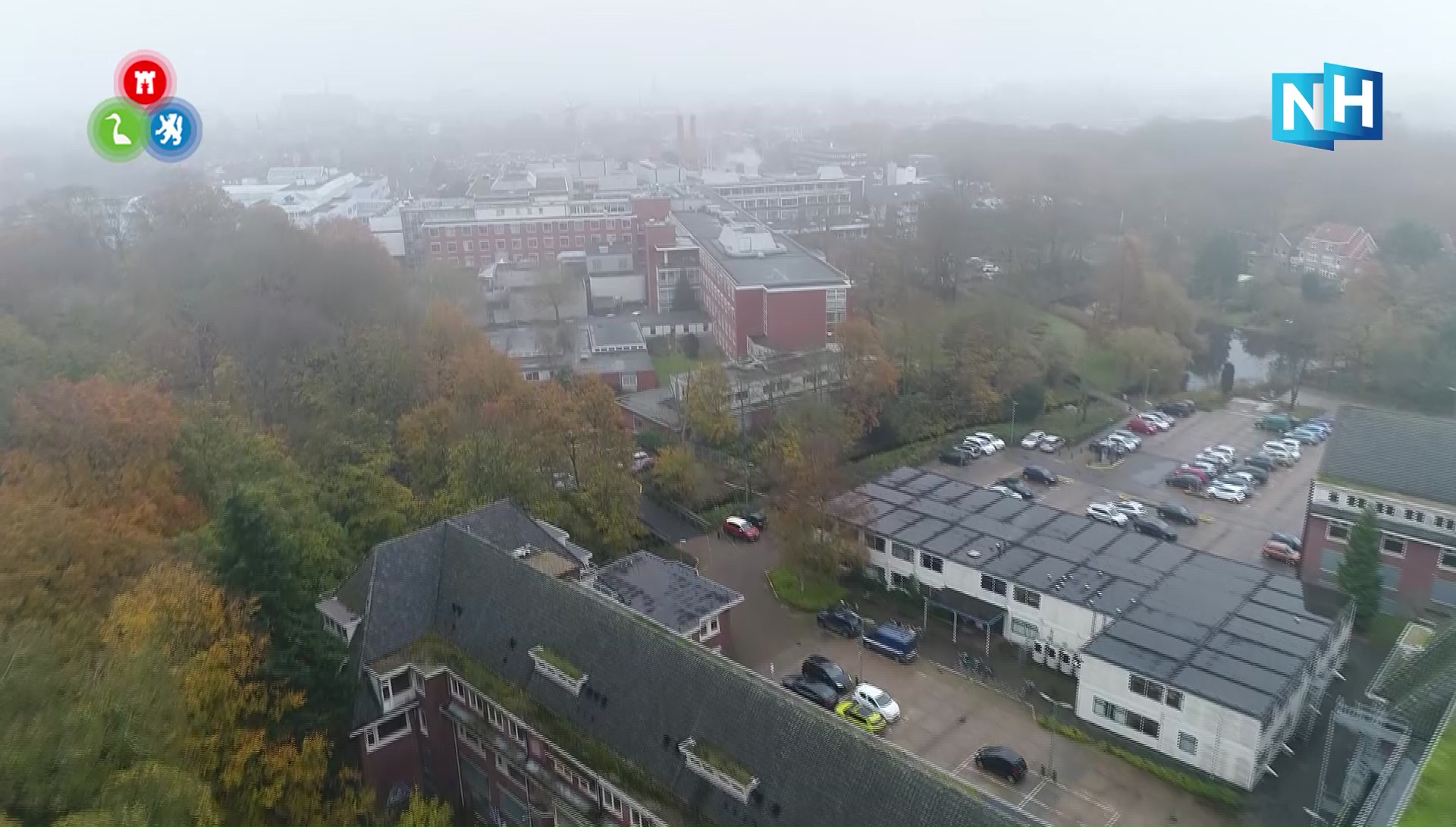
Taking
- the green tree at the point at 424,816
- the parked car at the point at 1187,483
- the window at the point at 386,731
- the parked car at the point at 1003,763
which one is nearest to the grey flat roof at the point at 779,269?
the parked car at the point at 1187,483

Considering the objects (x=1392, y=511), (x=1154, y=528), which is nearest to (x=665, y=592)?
(x=1154, y=528)

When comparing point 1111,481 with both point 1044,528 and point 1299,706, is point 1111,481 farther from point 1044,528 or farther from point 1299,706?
point 1299,706

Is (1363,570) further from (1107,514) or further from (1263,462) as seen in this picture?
(1263,462)

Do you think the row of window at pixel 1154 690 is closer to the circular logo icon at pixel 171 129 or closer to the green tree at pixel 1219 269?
the circular logo icon at pixel 171 129

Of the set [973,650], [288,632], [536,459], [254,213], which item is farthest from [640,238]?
[288,632]

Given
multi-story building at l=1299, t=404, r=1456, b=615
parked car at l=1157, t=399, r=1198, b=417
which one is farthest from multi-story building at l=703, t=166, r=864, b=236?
multi-story building at l=1299, t=404, r=1456, b=615
